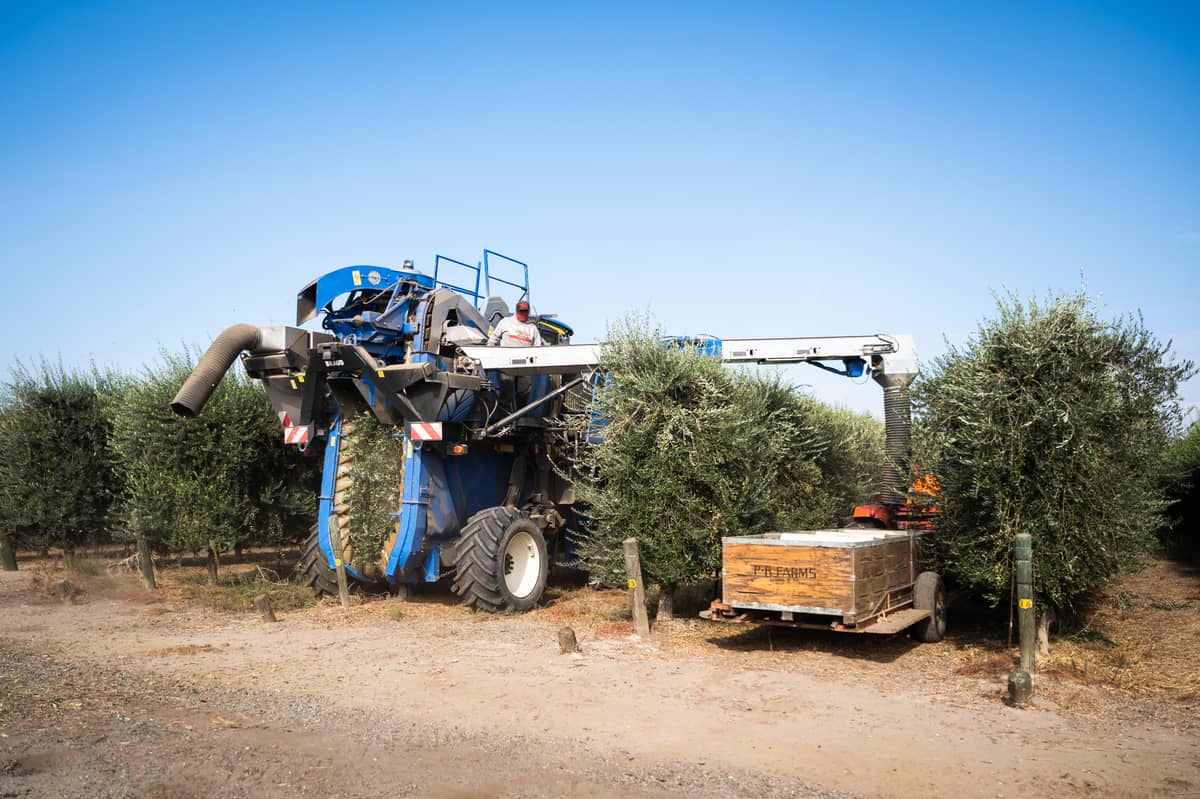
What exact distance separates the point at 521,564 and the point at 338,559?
241cm

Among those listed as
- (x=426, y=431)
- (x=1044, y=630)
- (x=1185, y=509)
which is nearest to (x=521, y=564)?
(x=426, y=431)

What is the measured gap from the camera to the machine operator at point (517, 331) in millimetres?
12289

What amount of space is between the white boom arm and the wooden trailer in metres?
2.32

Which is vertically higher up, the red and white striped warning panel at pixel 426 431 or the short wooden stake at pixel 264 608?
the red and white striped warning panel at pixel 426 431

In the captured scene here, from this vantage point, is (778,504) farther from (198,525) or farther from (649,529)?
(198,525)

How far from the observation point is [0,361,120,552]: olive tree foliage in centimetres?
1627

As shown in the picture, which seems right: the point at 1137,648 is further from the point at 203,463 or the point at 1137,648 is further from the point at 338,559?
the point at 203,463

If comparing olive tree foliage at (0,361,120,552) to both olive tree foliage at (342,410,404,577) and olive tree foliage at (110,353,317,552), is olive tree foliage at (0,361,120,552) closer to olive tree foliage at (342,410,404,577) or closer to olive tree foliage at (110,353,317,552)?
olive tree foliage at (110,353,317,552)

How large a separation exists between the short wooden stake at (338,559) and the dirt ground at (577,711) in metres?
0.63

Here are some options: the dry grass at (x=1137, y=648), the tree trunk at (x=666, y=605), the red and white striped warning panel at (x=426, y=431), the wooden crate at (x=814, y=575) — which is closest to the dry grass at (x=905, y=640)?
the dry grass at (x=1137, y=648)

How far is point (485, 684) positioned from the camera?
8141 mm

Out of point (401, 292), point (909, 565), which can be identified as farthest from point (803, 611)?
point (401, 292)

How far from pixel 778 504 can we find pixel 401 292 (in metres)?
5.79

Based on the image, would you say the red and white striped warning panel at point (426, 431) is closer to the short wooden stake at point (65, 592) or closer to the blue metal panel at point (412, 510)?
the blue metal panel at point (412, 510)
